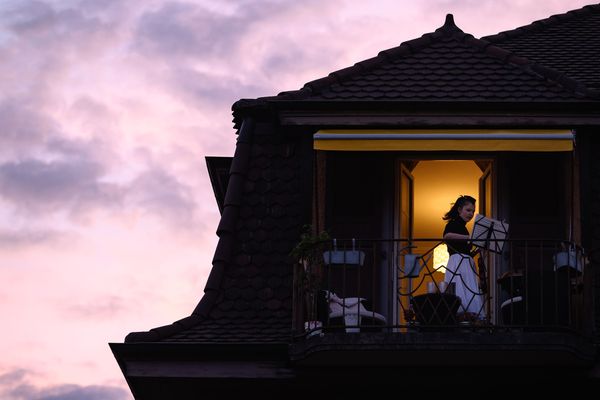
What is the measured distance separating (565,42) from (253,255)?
5.02 m

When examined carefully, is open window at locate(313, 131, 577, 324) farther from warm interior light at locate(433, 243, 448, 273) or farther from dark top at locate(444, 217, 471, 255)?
warm interior light at locate(433, 243, 448, 273)

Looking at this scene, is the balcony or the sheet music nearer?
the balcony

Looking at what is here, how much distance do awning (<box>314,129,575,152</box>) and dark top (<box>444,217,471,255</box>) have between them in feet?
2.37

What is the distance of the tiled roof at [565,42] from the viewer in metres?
19.3

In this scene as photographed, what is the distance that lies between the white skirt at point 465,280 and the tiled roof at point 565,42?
2.80 m

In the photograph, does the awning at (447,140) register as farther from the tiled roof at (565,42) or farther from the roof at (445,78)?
the tiled roof at (565,42)

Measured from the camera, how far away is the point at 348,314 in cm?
1650

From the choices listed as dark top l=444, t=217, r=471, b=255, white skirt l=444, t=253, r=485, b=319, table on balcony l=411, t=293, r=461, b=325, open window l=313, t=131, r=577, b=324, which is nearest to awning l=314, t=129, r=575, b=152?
open window l=313, t=131, r=577, b=324

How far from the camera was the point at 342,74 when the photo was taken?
18297mm

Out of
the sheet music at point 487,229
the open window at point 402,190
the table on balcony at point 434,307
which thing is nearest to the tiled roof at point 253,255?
the open window at point 402,190

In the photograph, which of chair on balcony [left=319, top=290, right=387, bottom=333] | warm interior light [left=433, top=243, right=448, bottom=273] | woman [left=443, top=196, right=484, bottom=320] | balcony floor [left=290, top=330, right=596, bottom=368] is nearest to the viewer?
balcony floor [left=290, top=330, right=596, bottom=368]

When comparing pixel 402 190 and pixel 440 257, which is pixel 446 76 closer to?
pixel 402 190

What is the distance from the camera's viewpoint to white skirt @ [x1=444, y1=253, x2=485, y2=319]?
16781 mm

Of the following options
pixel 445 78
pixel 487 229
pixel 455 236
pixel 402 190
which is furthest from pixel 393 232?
pixel 445 78
